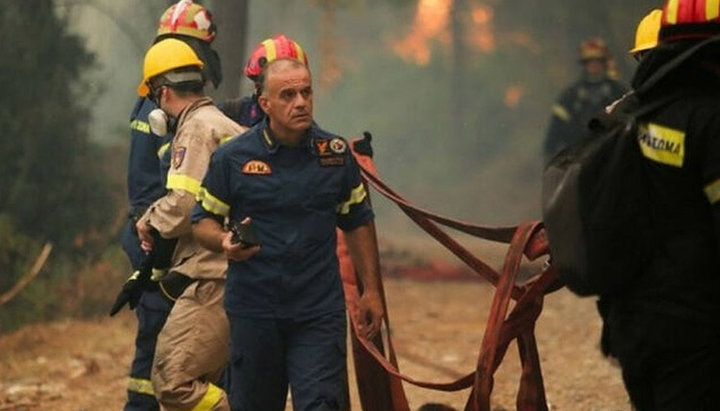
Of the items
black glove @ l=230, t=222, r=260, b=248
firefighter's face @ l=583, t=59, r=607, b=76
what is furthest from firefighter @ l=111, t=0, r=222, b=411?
firefighter's face @ l=583, t=59, r=607, b=76

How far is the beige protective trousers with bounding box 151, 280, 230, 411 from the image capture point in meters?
6.55

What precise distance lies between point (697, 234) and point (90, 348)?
847cm

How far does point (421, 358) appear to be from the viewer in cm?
1162

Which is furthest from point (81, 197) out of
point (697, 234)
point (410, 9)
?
point (410, 9)

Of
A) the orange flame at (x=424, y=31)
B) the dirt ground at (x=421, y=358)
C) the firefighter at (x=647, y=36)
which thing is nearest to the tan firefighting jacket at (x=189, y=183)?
the firefighter at (x=647, y=36)

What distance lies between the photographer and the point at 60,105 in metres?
13.8

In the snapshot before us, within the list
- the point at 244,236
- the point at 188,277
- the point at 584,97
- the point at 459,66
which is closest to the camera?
the point at 244,236

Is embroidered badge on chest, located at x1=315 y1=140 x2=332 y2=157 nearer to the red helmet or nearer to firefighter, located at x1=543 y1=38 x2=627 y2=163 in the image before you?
the red helmet

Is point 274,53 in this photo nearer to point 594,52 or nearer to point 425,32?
point 594,52

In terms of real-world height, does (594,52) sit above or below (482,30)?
above

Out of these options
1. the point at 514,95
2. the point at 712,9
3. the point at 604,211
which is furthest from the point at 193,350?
the point at 514,95

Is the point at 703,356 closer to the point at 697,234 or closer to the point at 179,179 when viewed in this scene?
the point at 697,234

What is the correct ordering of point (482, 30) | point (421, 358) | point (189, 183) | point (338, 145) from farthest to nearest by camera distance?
point (482, 30) < point (421, 358) < point (189, 183) < point (338, 145)

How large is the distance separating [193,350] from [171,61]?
143 centimetres
